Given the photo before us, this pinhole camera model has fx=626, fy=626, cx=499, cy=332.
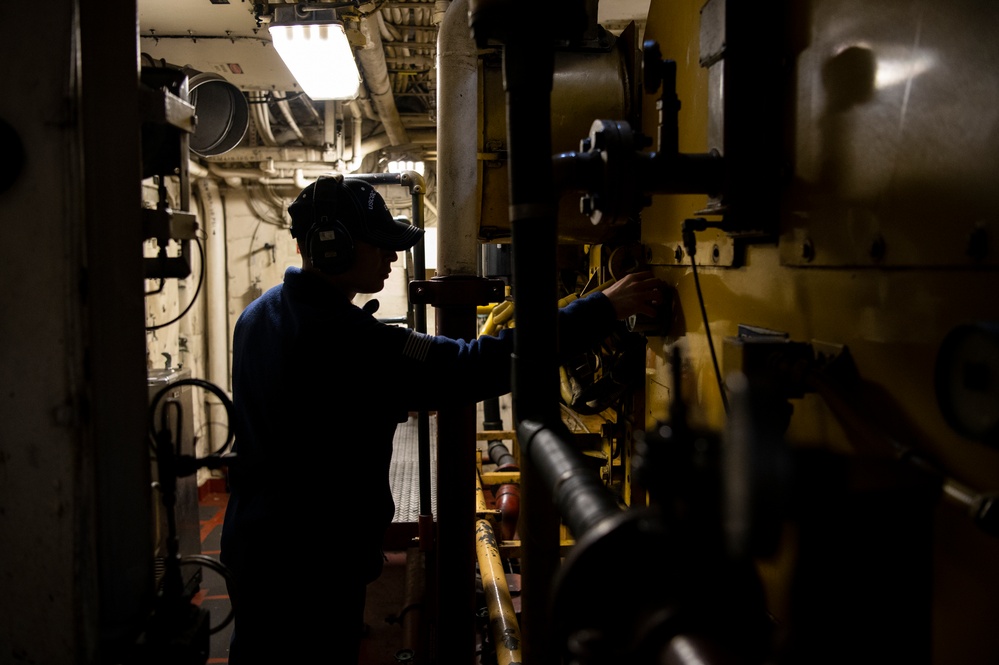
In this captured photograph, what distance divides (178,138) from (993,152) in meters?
1.27

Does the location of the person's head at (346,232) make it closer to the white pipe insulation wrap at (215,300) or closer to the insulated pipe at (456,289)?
the insulated pipe at (456,289)

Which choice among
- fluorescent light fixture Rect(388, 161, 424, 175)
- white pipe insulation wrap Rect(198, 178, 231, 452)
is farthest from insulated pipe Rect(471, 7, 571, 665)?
white pipe insulation wrap Rect(198, 178, 231, 452)

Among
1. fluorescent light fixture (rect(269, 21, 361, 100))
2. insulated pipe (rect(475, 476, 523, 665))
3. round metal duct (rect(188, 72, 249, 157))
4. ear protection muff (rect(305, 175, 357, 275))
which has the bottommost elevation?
insulated pipe (rect(475, 476, 523, 665))

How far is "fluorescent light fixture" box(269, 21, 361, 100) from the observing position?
9.54 ft

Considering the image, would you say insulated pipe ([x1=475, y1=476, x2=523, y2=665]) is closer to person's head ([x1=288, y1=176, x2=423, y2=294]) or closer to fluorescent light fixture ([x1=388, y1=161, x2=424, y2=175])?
person's head ([x1=288, y1=176, x2=423, y2=294])

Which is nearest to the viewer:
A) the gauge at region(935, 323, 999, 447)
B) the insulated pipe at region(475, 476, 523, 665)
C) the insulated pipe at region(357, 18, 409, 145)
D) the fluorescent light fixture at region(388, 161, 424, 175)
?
the gauge at region(935, 323, 999, 447)

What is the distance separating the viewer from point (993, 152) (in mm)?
670

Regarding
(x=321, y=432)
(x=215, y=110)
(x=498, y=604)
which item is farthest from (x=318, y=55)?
(x=498, y=604)

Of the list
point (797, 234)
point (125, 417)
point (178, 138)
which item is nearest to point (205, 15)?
point (178, 138)

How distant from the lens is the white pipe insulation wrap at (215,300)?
5.90 meters

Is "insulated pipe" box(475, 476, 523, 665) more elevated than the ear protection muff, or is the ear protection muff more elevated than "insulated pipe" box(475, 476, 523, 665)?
the ear protection muff

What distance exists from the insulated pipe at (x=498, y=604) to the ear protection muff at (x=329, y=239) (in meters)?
1.04

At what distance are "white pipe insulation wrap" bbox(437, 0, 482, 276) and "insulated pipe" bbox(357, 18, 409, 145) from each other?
1.67 meters

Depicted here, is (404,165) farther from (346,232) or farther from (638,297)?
(638,297)
